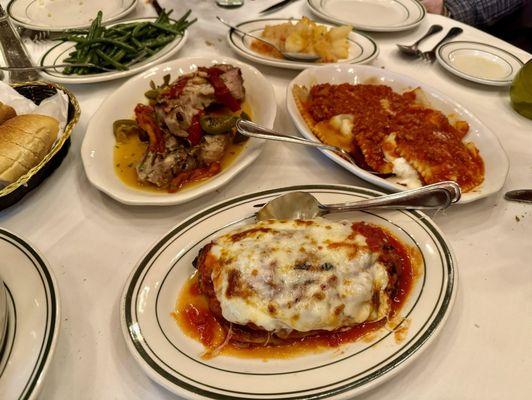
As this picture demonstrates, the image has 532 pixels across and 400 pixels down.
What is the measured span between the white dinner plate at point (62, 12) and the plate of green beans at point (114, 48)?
222mm

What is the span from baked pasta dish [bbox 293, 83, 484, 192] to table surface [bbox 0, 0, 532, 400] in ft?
0.45

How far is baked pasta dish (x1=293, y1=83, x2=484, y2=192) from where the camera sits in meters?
1.88

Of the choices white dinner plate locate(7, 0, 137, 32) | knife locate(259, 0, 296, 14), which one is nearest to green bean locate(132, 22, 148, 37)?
white dinner plate locate(7, 0, 137, 32)

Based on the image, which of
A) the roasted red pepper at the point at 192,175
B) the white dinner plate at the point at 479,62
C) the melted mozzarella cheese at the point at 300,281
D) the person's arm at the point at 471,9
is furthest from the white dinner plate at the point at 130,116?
the person's arm at the point at 471,9

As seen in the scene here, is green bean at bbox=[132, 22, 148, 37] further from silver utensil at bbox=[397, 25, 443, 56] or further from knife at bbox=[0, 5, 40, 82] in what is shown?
silver utensil at bbox=[397, 25, 443, 56]

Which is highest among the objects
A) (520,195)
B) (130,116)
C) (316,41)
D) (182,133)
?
(316,41)

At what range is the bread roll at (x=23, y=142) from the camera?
5.70 ft

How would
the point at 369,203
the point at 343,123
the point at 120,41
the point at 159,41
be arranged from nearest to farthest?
1. the point at 369,203
2. the point at 343,123
3. the point at 120,41
4. the point at 159,41

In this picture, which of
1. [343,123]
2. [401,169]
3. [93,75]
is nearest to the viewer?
[401,169]

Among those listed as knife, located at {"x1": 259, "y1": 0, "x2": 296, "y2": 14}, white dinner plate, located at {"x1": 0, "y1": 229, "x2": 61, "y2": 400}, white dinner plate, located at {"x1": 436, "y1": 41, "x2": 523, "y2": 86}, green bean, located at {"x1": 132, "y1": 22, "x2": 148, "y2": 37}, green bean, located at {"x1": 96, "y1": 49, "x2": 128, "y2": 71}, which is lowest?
white dinner plate, located at {"x1": 0, "y1": 229, "x2": 61, "y2": 400}

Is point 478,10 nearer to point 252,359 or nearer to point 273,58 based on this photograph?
point 273,58

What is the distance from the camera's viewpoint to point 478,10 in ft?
12.1

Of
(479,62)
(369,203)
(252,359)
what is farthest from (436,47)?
(252,359)

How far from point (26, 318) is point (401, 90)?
82.0 inches
